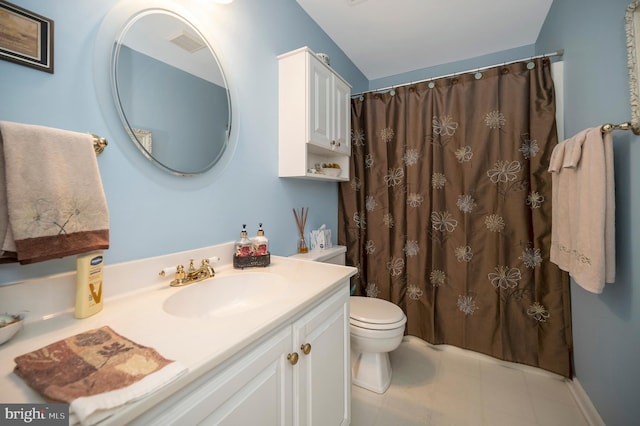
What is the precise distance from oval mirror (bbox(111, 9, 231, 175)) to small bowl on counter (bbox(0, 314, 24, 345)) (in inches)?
22.9

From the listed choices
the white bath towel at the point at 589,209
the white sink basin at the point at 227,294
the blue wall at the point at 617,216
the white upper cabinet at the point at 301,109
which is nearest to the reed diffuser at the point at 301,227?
the white upper cabinet at the point at 301,109

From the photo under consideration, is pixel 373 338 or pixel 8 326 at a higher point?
pixel 8 326

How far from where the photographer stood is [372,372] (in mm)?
1598

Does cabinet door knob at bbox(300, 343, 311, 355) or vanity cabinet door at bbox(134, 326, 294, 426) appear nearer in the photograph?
vanity cabinet door at bbox(134, 326, 294, 426)

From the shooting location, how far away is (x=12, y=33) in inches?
25.9

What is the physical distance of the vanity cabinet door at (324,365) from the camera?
0.85 m

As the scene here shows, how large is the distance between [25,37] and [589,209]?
2061mm

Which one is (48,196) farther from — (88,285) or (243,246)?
(243,246)

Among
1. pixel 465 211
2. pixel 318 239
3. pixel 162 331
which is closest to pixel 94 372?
pixel 162 331

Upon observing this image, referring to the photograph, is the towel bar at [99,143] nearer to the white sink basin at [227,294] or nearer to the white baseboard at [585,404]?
the white sink basin at [227,294]

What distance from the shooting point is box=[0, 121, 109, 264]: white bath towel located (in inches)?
23.3

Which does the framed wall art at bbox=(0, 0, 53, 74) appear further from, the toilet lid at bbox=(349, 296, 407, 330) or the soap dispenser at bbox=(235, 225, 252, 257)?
the toilet lid at bbox=(349, 296, 407, 330)

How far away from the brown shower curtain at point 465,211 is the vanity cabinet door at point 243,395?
148cm

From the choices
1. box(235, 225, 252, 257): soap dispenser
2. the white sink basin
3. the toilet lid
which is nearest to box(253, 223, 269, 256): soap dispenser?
box(235, 225, 252, 257): soap dispenser
